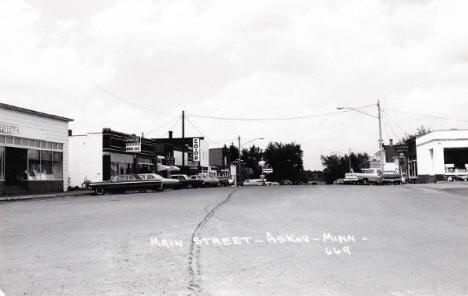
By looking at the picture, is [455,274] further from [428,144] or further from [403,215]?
[428,144]

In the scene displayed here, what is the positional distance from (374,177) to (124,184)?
2430cm

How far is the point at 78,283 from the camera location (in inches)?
276

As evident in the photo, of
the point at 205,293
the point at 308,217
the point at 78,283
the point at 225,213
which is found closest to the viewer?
the point at 205,293

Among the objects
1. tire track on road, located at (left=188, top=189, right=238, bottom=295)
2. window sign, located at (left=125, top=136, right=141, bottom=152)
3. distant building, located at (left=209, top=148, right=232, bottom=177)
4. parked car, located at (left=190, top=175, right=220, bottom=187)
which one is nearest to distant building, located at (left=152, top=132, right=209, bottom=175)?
parked car, located at (left=190, top=175, right=220, bottom=187)

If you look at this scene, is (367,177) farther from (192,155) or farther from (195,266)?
(195,266)

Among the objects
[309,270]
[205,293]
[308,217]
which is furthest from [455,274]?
[308,217]

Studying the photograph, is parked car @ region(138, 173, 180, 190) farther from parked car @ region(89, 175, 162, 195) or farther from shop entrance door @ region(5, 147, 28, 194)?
shop entrance door @ region(5, 147, 28, 194)

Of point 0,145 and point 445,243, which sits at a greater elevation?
point 0,145

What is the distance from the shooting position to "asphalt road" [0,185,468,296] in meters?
6.83

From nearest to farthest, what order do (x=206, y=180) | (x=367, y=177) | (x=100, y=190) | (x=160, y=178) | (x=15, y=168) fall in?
(x=15, y=168) < (x=100, y=190) < (x=160, y=178) < (x=206, y=180) < (x=367, y=177)

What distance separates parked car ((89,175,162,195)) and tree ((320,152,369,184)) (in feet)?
298

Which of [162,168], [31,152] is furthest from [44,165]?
[162,168]

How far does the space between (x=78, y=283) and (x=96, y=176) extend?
1516 inches

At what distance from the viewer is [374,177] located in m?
47.0
